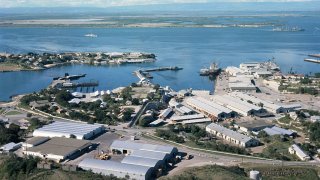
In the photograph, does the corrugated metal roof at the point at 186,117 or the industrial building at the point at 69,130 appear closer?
the industrial building at the point at 69,130

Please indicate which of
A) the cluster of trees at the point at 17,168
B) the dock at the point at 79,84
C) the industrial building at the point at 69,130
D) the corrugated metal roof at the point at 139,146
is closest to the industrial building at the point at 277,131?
A: the corrugated metal roof at the point at 139,146

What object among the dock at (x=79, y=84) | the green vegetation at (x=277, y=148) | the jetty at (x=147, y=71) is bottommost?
the dock at (x=79, y=84)

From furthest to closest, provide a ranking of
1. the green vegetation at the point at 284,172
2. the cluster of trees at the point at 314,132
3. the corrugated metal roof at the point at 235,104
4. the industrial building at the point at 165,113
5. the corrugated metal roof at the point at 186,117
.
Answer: the corrugated metal roof at the point at 235,104 < the industrial building at the point at 165,113 < the corrugated metal roof at the point at 186,117 < the cluster of trees at the point at 314,132 < the green vegetation at the point at 284,172

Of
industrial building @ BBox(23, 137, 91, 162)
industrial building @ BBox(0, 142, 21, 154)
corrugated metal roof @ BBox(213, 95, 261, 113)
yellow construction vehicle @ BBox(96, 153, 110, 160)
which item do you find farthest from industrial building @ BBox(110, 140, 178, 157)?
corrugated metal roof @ BBox(213, 95, 261, 113)

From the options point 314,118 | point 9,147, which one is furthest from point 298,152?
point 9,147

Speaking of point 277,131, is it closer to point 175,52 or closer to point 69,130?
point 69,130

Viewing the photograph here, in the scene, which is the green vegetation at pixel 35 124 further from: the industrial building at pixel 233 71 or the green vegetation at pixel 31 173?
the industrial building at pixel 233 71

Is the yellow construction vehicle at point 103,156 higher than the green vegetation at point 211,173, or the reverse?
the green vegetation at point 211,173
